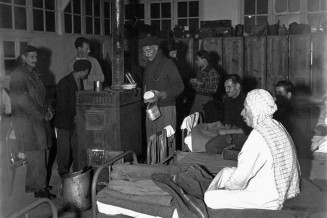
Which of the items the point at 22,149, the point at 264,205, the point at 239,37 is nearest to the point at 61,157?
the point at 22,149

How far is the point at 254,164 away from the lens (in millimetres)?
3789

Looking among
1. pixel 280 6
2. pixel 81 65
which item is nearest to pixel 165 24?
pixel 280 6

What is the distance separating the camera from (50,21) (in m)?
10.5

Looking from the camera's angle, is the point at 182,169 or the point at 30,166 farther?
the point at 30,166

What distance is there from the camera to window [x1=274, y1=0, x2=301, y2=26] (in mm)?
12259

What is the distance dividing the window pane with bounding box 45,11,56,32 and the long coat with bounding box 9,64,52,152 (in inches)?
177

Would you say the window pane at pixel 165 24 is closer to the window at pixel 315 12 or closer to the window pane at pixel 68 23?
the window pane at pixel 68 23

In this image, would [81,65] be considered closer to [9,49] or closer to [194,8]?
[9,49]

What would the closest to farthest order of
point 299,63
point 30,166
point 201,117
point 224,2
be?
point 30,166, point 201,117, point 299,63, point 224,2

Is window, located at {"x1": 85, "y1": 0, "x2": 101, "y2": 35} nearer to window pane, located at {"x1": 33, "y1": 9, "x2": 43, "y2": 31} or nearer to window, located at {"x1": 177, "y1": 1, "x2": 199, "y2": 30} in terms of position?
window pane, located at {"x1": 33, "y1": 9, "x2": 43, "y2": 31}

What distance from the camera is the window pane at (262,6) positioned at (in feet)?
41.2

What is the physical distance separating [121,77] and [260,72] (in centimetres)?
608

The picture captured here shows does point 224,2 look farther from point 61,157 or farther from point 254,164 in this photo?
point 254,164

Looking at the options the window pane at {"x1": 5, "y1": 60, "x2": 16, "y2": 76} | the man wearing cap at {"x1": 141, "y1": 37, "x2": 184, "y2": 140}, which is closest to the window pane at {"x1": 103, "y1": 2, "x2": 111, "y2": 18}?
the window pane at {"x1": 5, "y1": 60, "x2": 16, "y2": 76}
